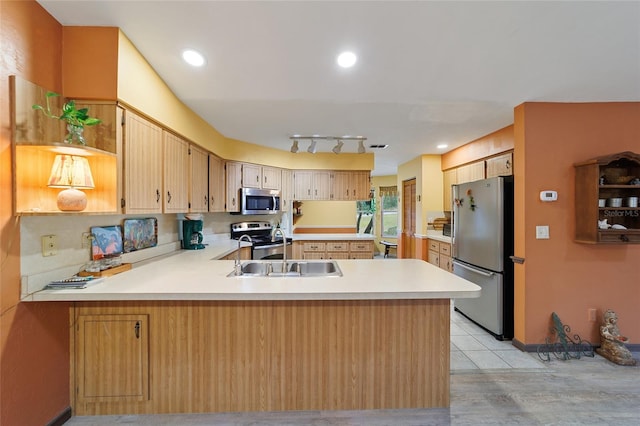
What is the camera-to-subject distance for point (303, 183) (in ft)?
17.1

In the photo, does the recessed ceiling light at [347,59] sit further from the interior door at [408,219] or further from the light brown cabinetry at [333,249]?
the interior door at [408,219]

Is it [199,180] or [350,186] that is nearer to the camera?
[199,180]

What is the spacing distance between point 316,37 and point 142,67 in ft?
4.18

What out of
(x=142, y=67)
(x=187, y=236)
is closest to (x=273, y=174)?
(x=187, y=236)

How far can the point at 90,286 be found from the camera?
5.54 feet

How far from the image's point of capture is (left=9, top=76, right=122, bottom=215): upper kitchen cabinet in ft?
4.80

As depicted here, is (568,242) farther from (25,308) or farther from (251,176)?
(25,308)

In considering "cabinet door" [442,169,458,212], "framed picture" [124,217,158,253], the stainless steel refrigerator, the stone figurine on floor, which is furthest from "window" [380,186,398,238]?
"framed picture" [124,217,158,253]

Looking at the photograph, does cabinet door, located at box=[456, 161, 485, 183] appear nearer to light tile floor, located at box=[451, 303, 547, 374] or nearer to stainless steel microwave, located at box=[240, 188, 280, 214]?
light tile floor, located at box=[451, 303, 547, 374]

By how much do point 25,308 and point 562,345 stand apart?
417 cm

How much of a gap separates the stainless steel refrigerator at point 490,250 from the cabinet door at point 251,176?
121 inches

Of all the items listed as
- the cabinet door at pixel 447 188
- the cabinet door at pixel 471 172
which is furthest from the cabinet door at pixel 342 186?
the cabinet door at pixel 471 172

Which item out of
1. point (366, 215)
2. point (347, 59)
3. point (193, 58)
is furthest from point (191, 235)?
point (366, 215)

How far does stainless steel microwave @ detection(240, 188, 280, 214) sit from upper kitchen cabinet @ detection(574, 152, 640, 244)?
152 inches
